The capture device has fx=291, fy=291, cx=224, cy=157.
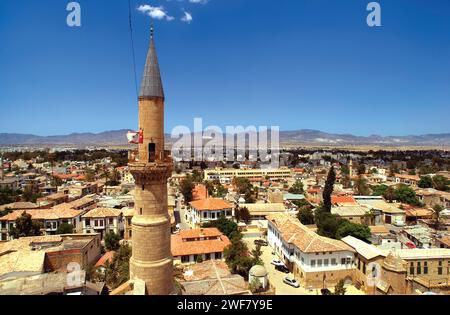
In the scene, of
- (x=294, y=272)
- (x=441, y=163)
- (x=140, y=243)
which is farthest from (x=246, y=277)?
(x=441, y=163)

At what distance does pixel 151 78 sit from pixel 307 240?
2164 centimetres

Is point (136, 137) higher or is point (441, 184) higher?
point (136, 137)

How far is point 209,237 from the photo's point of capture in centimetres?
3388

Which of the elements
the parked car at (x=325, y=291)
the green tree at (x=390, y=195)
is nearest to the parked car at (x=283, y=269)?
the parked car at (x=325, y=291)

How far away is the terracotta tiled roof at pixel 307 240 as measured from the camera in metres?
25.7

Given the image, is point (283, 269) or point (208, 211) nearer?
point (283, 269)

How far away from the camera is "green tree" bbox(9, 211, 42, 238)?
109 feet

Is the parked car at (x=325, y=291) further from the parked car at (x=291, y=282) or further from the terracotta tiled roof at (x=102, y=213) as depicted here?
the terracotta tiled roof at (x=102, y=213)

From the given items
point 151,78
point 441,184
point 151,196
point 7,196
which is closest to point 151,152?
point 151,196

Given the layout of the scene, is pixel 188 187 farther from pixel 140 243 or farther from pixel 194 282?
pixel 140 243

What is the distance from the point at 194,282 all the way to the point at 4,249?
17056 millimetres

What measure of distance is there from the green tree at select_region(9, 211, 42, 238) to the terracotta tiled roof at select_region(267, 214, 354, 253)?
93.3ft

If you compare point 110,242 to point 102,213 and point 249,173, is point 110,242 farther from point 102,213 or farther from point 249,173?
point 249,173

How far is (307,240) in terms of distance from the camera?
27188 mm
